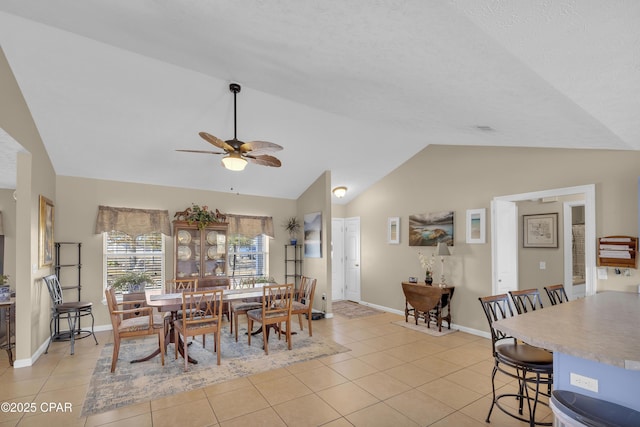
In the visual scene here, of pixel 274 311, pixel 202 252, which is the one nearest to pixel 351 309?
pixel 274 311

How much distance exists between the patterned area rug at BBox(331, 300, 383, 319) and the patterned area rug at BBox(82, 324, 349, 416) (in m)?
1.50

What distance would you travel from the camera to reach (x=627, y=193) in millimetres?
3229

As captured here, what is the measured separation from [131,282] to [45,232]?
1.34 metres

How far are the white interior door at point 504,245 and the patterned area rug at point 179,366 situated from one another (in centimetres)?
234

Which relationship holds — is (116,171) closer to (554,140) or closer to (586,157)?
(554,140)

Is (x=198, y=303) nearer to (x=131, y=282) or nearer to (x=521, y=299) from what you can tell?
(x=131, y=282)

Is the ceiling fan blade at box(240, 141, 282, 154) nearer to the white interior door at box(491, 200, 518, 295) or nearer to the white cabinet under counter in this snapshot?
the white cabinet under counter

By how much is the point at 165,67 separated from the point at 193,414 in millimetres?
3054

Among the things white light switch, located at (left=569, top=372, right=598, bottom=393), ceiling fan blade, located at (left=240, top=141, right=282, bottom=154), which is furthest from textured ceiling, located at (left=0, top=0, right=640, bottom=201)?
white light switch, located at (left=569, top=372, right=598, bottom=393)

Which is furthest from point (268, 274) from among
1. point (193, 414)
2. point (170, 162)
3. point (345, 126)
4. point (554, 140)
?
point (554, 140)

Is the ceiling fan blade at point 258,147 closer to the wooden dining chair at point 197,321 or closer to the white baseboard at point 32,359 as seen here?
the wooden dining chair at point 197,321

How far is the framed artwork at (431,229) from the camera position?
5051 millimetres

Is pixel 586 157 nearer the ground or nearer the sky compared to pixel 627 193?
nearer the sky

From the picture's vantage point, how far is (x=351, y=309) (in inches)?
249
